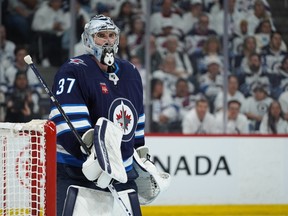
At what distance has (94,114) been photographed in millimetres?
3393

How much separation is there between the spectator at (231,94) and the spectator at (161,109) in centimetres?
37

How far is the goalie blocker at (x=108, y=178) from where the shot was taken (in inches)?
127

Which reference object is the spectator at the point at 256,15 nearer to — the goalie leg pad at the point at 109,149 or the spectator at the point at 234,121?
the spectator at the point at 234,121

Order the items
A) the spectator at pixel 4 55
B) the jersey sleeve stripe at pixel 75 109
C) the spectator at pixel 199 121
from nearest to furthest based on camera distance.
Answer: the jersey sleeve stripe at pixel 75 109
the spectator at pixel 4 55
the spectator at pixel 199 121

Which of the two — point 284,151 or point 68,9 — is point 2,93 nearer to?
point 68,9

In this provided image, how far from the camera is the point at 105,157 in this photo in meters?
3.19

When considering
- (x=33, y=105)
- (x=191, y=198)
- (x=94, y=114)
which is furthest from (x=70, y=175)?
(x=33, y=105)

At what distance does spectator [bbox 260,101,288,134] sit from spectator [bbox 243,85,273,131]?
0.05m

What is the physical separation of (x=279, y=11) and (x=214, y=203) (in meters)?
2.39

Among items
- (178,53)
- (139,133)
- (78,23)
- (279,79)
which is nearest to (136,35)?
(178,53)

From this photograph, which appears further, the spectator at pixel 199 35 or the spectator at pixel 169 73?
the spectator at pixel 199 35

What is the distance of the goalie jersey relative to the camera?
11.0 ft

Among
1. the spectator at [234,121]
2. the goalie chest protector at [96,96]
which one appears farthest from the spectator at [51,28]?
the goalie chest protector at [96,96]

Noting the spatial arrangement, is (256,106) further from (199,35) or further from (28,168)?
(28,168)
